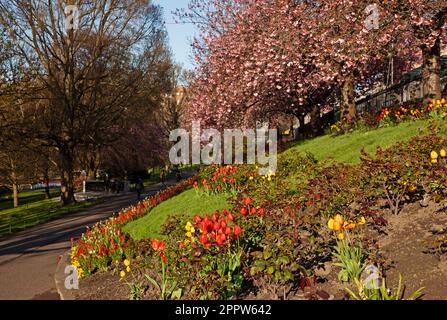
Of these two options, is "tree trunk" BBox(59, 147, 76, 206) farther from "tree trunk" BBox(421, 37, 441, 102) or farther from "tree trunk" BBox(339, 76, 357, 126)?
"tree trunk" BBox(421, 37, 441, 102)

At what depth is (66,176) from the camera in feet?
90.3

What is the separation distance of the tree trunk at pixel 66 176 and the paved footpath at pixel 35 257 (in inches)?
275

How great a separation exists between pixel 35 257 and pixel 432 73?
504 inches

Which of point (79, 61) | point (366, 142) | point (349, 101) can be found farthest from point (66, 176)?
point (366, 142)

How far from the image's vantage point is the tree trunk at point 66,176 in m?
27.3

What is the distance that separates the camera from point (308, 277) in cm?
471

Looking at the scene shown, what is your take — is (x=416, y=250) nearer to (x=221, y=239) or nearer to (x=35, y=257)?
(x=221, y=239)

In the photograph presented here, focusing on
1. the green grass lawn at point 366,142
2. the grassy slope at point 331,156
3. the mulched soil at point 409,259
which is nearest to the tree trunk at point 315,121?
the green grass lawn at point 366,142

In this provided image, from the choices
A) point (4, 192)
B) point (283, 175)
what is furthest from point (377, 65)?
point (4, 192)

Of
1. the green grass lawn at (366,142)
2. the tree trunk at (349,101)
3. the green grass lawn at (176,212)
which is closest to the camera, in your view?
the green grass lawn at (366,142)

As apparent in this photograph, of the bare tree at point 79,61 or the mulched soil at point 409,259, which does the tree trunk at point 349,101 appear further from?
the bare tree at point 79,61

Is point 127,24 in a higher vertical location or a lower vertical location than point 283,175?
higher
